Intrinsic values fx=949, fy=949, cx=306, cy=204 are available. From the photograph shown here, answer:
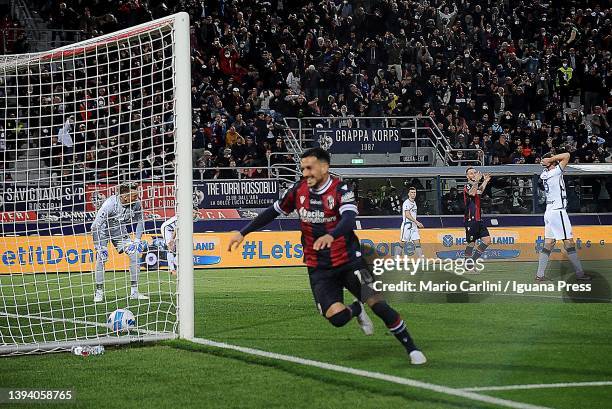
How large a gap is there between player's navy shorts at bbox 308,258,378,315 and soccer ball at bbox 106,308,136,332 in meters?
2.97

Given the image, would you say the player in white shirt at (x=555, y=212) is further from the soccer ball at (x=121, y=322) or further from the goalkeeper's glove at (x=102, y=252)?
the soccer ball at (x=121, y=322)

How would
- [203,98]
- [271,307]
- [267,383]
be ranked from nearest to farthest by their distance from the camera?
[267,383] < [271,307] < [203,98]

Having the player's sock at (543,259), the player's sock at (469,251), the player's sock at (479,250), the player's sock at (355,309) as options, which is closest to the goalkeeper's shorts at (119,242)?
the player's sock at (355,309)

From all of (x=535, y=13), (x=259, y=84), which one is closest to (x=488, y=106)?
(x=535, y=13)

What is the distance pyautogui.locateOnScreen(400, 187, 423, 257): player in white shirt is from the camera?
2272 centimetres

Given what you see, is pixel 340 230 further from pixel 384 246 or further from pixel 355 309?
pixel 384 246

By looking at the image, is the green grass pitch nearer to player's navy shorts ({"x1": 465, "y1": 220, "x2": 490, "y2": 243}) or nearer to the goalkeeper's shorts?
the goalkeeper's shorts

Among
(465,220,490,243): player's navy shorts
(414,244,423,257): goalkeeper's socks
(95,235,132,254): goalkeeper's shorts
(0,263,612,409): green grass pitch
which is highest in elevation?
(95,235,132,254): goalkeeper's shorts

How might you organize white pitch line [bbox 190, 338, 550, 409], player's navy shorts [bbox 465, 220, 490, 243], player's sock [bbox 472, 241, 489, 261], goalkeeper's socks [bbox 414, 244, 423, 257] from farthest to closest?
1. goalkeeper's socks [bbox 414, 244, 423, 257]
2. player's sock [bbox 472, 241, 489, 261]
3. player's navy shorts [bbox 465, 220, 490, 243]
4. white pitch line [bbox 190, 338, 550, 409]

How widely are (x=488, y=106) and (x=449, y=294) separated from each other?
1806 centimetres

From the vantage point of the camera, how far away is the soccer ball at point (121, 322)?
36.9 feet

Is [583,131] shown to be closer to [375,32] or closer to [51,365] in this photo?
[375,32]

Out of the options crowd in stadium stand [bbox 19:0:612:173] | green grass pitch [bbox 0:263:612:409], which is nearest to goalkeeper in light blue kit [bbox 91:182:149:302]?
green grass pitch [bbox 0:263:612:409]

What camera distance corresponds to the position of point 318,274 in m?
9.31
